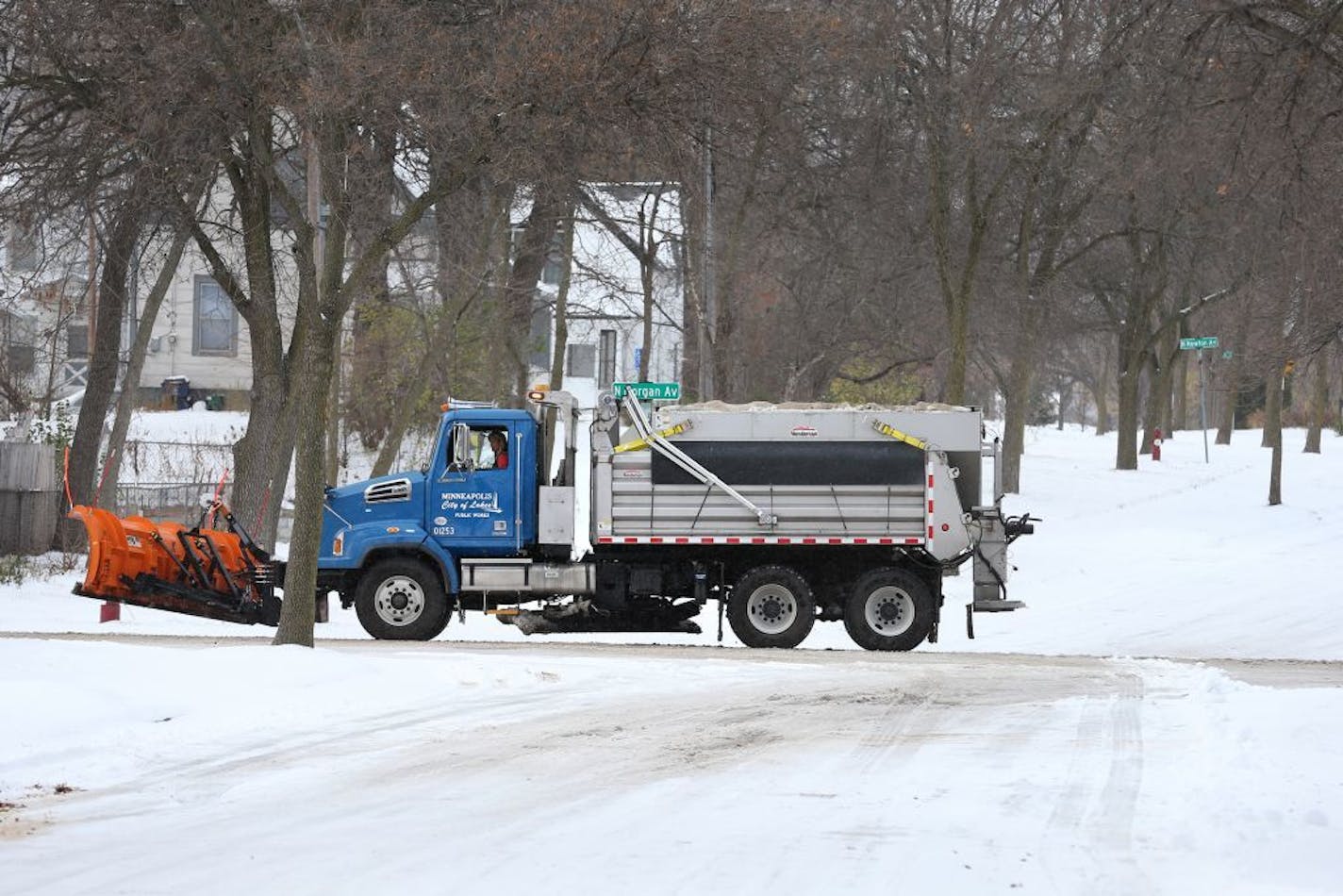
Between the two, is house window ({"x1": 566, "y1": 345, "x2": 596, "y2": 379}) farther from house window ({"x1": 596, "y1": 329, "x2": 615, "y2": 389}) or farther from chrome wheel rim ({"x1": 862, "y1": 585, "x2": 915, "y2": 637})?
chrome wheel rim ({"x1": 862, "y1": 585, "x2": 915, "y2": 637})

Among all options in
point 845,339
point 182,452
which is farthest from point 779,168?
point 182,452

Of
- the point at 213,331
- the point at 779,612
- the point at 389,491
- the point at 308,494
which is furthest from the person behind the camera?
the point at 213,331

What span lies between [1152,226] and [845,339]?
8423 millimetres

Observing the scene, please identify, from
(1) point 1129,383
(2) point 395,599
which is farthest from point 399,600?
(1) point 1129,383

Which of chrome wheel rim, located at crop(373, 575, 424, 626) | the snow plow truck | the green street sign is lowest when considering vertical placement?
chrome wheel rim, located at crop(373, 575, 424, 626)

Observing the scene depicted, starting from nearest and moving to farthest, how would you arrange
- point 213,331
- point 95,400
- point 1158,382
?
point 95,400 < point 213,331 < point 1158,382

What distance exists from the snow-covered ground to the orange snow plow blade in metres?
1.27

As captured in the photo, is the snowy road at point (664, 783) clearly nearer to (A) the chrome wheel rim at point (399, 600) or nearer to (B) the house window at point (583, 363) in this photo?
(A) the chrome wheel rim at point (399, 600)

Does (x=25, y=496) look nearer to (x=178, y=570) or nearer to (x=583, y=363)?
(x=178, y=570)

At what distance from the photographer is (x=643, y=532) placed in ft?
62.2

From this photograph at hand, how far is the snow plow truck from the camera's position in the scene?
18766mm

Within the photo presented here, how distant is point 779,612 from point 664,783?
928 cm

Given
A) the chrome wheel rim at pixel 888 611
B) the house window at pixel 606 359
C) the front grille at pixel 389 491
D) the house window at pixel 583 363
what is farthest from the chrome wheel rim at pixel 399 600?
the house window at pixel 583 363

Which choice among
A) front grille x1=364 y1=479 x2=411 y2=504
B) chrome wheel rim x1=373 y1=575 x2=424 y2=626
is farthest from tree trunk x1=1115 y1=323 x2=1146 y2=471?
chrome wheel rim x1=373 y1=575 x2=424 y2=626
